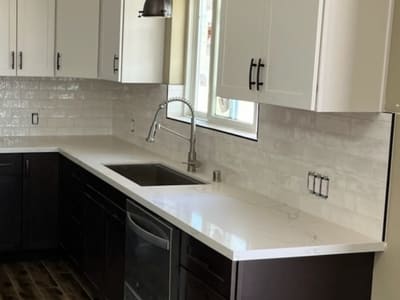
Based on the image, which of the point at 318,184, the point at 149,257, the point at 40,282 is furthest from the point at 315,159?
the point at 40,282

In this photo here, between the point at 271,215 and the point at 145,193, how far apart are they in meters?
0.71

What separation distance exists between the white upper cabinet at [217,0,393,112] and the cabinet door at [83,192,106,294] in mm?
1803

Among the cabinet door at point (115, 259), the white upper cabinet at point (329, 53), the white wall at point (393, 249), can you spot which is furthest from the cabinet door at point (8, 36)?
the white wall at point (393, 249)

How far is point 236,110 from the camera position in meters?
4.02

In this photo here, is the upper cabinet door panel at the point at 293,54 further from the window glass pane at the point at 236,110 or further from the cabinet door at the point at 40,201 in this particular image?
the cabinet door at the point at 40,201

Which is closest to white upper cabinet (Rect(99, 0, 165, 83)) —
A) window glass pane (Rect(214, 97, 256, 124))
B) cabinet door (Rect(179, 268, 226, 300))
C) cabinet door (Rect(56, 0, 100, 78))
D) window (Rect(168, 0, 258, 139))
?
window (Rect(168, 0, 258, 139))

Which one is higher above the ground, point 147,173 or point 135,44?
point 135,44

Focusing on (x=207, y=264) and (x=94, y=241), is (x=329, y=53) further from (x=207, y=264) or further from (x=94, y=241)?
(x=94, y=241)

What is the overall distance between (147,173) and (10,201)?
3.88 feet

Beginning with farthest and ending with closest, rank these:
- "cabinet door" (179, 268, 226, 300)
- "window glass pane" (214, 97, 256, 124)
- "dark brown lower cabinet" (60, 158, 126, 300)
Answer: "window glass pane" (214, 97, 256, 124) < "dark brown lower cabinet" (60, 158, 126, 300) < "cabinet door" (179, 268, 226, 300)

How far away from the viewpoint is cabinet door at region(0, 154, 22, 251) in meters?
4.81

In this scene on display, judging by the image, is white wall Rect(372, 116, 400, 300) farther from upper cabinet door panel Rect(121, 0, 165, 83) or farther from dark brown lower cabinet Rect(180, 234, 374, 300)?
upper cabinet door panel Rect(121, 0, 165, 83)

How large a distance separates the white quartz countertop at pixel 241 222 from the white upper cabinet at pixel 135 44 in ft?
2.36

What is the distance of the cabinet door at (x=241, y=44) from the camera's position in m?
2.78
